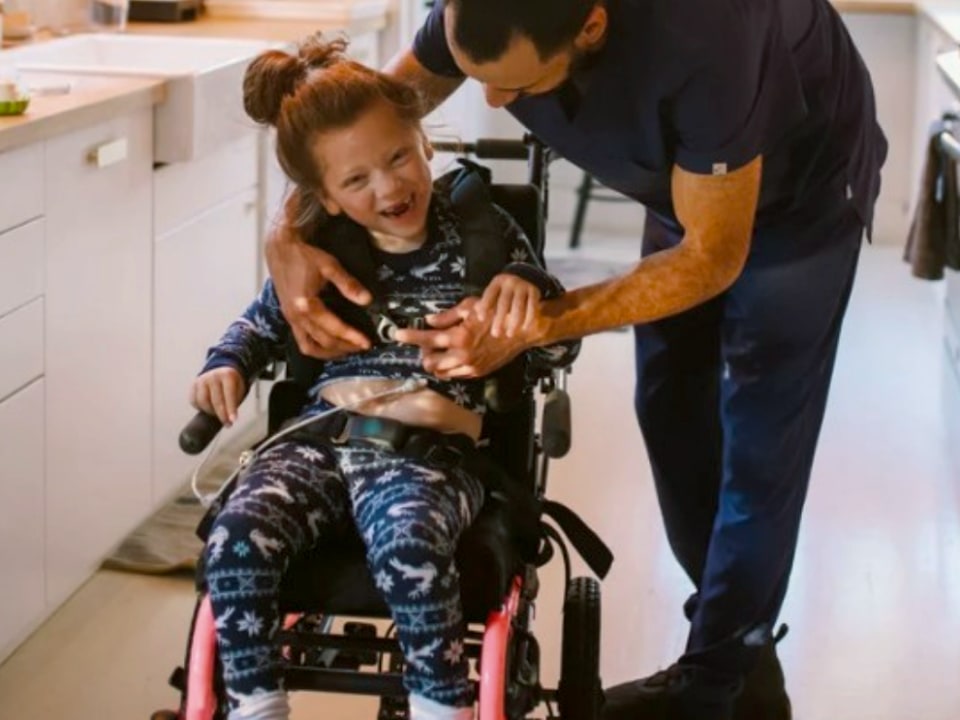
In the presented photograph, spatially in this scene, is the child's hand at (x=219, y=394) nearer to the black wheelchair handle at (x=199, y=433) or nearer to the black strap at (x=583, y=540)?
the black wheelchair handle at (x=199, y=433)

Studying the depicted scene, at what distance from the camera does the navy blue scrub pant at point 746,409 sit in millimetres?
Result: 2078

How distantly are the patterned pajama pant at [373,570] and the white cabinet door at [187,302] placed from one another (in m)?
1.37

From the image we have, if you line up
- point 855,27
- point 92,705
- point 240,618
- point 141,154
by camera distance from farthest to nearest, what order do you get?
point 855,27 → point 141,154 → point 92,705 → point 240,618

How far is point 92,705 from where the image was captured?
98.9 inches

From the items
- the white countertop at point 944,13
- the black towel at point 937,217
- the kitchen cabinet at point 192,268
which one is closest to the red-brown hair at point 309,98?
the kitchen cabinet at point 192,268

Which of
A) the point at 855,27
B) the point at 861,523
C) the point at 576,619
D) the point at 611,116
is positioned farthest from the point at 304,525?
the point at 855,27

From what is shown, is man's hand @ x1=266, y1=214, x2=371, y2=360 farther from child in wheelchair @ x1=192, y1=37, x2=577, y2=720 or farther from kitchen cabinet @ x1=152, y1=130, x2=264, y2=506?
kitchen cabinet @ x1=152, y1=130, x2=264, y2=506

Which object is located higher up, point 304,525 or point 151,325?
point 304,525

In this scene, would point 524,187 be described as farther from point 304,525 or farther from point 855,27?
point 855,27

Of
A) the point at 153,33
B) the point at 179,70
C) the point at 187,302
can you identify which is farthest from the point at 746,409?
the point at 153,33

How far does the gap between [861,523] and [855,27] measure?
9.89 feet

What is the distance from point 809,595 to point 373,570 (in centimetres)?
144

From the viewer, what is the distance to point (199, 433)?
73.7 inches

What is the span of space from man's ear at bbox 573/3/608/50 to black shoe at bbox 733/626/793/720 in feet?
3.33
